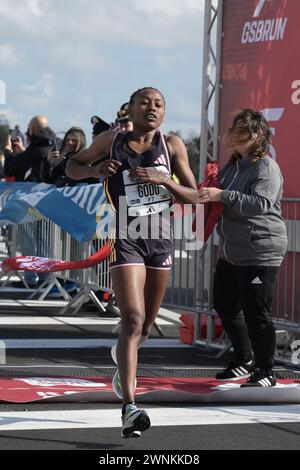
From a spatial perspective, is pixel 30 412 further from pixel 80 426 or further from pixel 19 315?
pixel 19 315

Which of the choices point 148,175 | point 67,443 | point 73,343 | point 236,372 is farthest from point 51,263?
point 67,443

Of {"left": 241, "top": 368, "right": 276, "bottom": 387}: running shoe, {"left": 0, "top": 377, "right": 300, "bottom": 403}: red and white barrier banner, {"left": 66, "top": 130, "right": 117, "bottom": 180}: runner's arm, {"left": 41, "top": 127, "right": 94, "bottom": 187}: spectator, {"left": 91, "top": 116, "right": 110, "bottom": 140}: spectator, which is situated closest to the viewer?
{"left": 66, "top": 130, "right": 117, "bottom": 180}: runner's arm

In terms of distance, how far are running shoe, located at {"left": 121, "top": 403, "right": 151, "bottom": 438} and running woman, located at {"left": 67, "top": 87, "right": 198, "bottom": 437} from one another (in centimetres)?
22

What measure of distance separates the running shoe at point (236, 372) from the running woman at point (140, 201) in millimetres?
1745

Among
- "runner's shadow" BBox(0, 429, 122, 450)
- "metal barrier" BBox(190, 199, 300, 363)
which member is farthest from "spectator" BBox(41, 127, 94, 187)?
"runner's shadow" BBox(0, 429, 122, 450)

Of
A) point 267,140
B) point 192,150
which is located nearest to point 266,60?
point 267,140

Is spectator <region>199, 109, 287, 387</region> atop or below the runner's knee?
atop

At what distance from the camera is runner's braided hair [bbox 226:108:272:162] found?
8820 mm

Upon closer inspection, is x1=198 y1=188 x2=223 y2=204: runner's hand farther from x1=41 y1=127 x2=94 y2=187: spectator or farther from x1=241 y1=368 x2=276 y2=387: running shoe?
x1=41 y1=127 x2=94 y2=187: spectator

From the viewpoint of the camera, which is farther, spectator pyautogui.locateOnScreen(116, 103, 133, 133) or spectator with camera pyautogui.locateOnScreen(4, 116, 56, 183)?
spectator with camera pyautogui.locateOnScreen(4, 116, 56, 183)

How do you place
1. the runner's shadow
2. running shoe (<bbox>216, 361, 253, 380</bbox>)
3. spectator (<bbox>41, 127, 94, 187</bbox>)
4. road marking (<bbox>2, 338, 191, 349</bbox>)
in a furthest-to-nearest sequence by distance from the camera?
spectator (<bbox>41, 127, 94, 187</bbox>)
road marking (<bbox>2, 338, 191, 349</bbox>)
running shoe (<bbox>216, 361, 253, 380</bbox>)
the runner's shadow

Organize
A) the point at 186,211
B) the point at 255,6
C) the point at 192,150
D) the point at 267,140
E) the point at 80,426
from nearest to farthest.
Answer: the point at 80,426 → the point at 267,140 → the point at 186,211 → the point at 255,6 → the point at 192,150

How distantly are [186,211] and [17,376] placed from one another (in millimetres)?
2333

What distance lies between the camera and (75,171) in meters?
7.57
